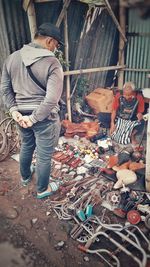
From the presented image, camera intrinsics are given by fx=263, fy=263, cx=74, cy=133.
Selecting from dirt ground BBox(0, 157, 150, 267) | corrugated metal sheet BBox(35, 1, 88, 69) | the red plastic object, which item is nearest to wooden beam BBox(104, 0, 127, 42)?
corrugated metal sheet BBox(35, 1, 88, 69)

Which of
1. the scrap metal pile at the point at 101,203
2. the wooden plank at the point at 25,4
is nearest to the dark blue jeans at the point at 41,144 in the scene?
the scrap metal pile at the point at 101,203

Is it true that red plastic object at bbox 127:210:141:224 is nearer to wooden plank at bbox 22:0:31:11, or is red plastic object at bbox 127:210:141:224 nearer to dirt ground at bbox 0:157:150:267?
dirt ground at bbox 0:157:150:267

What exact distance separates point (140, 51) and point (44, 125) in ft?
15.8

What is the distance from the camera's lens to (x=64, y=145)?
20.3 feet

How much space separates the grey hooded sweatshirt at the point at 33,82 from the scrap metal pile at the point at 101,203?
147cm

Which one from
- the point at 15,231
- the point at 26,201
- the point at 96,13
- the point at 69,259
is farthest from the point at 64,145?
the point at 96,13

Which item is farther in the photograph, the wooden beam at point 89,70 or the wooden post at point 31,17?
the wooden beam at point 89,70

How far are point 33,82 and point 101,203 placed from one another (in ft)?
7.37

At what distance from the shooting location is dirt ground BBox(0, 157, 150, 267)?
3369 mm

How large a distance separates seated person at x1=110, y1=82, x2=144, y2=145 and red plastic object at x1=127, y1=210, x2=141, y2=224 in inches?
101

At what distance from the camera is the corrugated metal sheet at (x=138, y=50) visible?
7.21m

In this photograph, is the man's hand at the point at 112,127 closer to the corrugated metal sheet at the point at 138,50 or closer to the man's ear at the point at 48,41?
the corrugated metal sheet at the point at 138,50

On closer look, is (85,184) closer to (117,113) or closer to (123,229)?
(123,229)

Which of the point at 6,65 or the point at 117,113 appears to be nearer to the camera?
the point at 6,65
